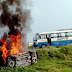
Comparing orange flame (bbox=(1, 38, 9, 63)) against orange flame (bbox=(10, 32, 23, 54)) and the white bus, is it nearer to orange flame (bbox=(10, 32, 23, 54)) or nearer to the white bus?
orange flame (bbox=(10, 32, 23, 54))

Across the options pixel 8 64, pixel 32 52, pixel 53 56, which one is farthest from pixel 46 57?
pixel 8 64

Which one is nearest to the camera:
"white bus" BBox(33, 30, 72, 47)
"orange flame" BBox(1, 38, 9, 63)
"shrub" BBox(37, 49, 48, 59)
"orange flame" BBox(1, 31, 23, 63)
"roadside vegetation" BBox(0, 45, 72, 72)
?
"roadside vegetation" BBox(0, 45, 72, 72)

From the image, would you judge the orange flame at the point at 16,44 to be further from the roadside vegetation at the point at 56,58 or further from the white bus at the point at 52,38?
the white bus at the point at 52,38

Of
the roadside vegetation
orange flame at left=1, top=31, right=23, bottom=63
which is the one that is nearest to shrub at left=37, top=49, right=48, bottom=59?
the roadside vegetation

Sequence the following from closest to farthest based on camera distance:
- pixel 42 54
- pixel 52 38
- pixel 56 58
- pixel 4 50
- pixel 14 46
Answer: pixel 14 46 < pixel 4 50 < pixel 56 58 < pixel 42 54 < pixel 52 38

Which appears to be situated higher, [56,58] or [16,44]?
[16,44]

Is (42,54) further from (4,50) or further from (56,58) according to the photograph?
(4,50)

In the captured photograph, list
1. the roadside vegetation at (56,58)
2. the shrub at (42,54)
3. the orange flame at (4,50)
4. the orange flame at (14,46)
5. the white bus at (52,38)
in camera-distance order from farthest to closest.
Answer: the white bus at (52,38)
the shrub at (42,54)
the orange flame at (4,50)
the orange flame at (14,46)
the roadside vegetation at (56,58)

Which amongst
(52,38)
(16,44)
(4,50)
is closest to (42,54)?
(16,44)

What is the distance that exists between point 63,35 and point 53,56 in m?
10.2

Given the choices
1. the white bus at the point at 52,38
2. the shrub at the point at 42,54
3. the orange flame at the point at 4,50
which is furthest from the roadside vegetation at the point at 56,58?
the white bus at the point at 52,38

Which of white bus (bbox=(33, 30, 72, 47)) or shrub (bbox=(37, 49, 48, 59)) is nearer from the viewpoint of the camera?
shrub (bbox=(37, 49, 48, 59))

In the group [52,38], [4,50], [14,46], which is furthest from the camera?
[52,38]

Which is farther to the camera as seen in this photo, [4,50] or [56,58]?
[56,58]
